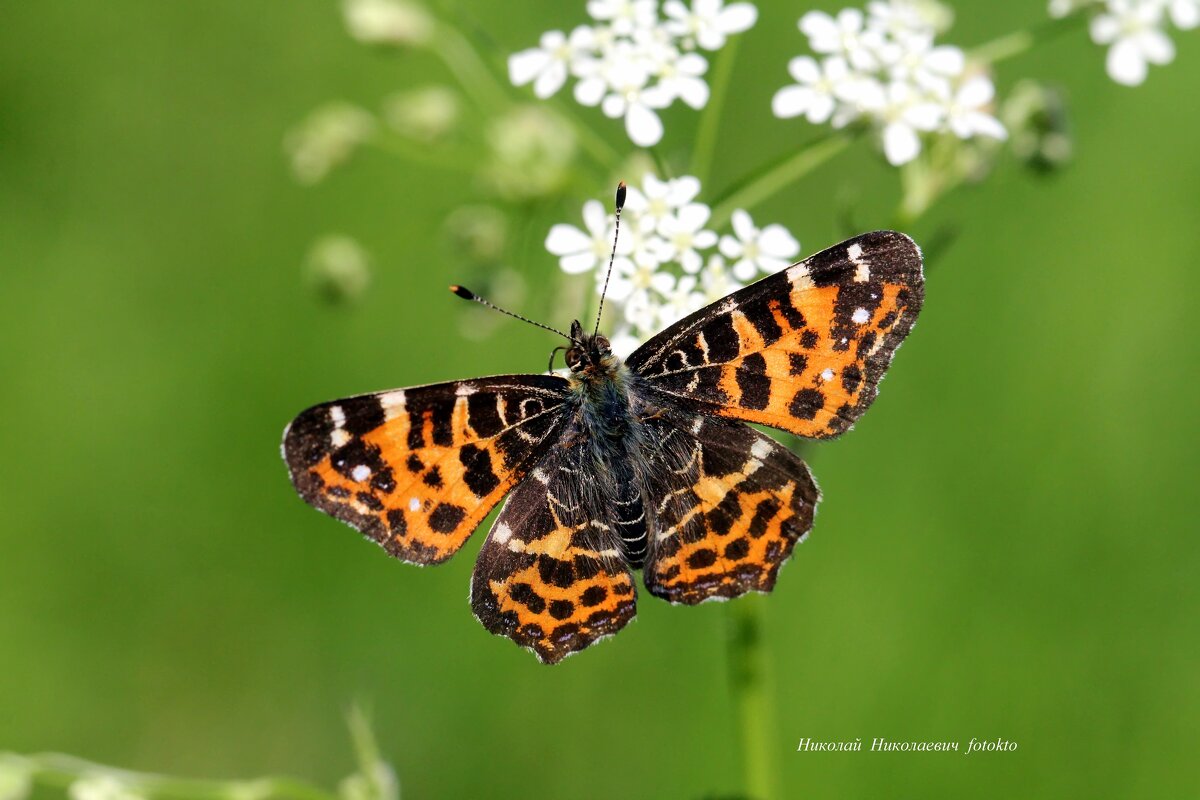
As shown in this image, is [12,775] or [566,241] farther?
[566,241]

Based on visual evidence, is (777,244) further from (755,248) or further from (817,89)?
(817,89)

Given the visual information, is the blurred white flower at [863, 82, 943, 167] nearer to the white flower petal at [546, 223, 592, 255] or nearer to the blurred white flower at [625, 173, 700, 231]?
the blurred white flower at [625, 173, 700, 231]

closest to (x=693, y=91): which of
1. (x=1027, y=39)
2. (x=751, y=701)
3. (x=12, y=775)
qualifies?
(x=1027, y=39)

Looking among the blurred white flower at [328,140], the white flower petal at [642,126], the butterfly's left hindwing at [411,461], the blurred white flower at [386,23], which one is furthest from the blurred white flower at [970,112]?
the blurred white flower at [328,140]

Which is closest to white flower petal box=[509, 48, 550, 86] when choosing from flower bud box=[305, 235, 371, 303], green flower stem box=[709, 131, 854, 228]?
green flower stem box=[709, 131, 854, 228]

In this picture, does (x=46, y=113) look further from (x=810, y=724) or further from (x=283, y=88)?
(x=810, y=724)

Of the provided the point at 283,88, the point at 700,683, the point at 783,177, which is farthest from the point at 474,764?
the point at 283,88

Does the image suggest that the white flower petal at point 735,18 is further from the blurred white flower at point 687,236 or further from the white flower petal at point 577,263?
the white flower petal at point 577,263
